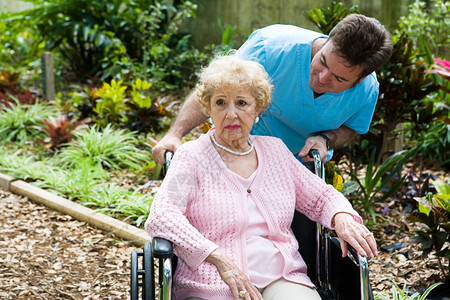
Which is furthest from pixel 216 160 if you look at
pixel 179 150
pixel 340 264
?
pixel 340 264

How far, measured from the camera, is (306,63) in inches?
88.4

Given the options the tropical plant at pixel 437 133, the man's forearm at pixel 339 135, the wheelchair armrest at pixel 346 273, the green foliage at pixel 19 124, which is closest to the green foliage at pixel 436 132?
the tropical plant at pixel 437 133

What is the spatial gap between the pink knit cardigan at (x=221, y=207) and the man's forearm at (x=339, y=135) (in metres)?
0.34

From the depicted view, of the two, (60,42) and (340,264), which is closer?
(340,264)

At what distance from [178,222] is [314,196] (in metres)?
0.55

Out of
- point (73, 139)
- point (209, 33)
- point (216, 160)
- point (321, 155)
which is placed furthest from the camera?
point (209, 33)

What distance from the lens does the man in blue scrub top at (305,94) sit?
216cm

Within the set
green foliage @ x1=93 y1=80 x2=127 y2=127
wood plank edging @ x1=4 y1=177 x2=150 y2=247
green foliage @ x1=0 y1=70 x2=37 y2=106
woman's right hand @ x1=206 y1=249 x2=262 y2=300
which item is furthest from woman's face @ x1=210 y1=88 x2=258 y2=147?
green foliage @ x1=0 y1=70 x2=37 y2=106

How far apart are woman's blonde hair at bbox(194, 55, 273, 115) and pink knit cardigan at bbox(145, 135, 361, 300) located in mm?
172

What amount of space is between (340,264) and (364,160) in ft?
6.59

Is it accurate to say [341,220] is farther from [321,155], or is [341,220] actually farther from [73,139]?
[73,139]

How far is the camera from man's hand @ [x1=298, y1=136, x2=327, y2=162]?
2.22 m

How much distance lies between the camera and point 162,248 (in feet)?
5.48

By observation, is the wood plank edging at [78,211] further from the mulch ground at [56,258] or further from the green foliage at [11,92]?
the green foliage at [11,92]
